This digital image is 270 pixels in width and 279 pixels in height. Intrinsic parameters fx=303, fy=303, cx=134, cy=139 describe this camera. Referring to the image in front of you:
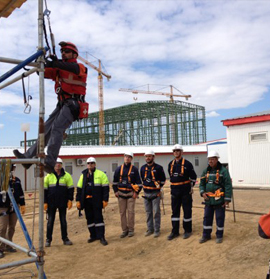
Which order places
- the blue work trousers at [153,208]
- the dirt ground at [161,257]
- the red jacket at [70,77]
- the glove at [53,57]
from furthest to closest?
the blue work trousers at [153,208] → the dirt ground at [161,257] → the red jacket at [70,77] → the glove at [53,57]

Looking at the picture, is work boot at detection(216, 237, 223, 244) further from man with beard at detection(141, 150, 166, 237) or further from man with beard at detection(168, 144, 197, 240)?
man with beard at detection(141, 150, 166, 237)

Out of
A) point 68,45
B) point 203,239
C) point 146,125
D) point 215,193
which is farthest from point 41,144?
point 146,125

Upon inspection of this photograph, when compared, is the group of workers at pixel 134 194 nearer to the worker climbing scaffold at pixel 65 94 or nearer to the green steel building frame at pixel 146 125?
the worker climbing scaffold at pixel 65 94

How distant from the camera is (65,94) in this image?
12.6 feet

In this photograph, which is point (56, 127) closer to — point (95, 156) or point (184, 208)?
point (184, 208)

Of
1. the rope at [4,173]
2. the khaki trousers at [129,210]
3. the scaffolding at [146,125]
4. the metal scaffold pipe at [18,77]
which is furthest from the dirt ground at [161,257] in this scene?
the scaffolding at [146,125]

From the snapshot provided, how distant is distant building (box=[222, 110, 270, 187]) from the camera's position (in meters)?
15.9

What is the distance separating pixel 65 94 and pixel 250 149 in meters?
14.5

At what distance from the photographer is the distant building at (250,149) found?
15883 millimetres

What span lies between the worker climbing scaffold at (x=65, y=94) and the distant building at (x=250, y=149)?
46.1ft

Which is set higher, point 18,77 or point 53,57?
point 53,57

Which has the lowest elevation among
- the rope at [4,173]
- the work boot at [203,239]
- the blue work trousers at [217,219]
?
the work boot at [203,239]

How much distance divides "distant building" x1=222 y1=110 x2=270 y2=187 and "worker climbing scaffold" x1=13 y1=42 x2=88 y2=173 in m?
14.0

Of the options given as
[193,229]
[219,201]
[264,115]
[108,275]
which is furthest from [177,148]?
[264,115]
